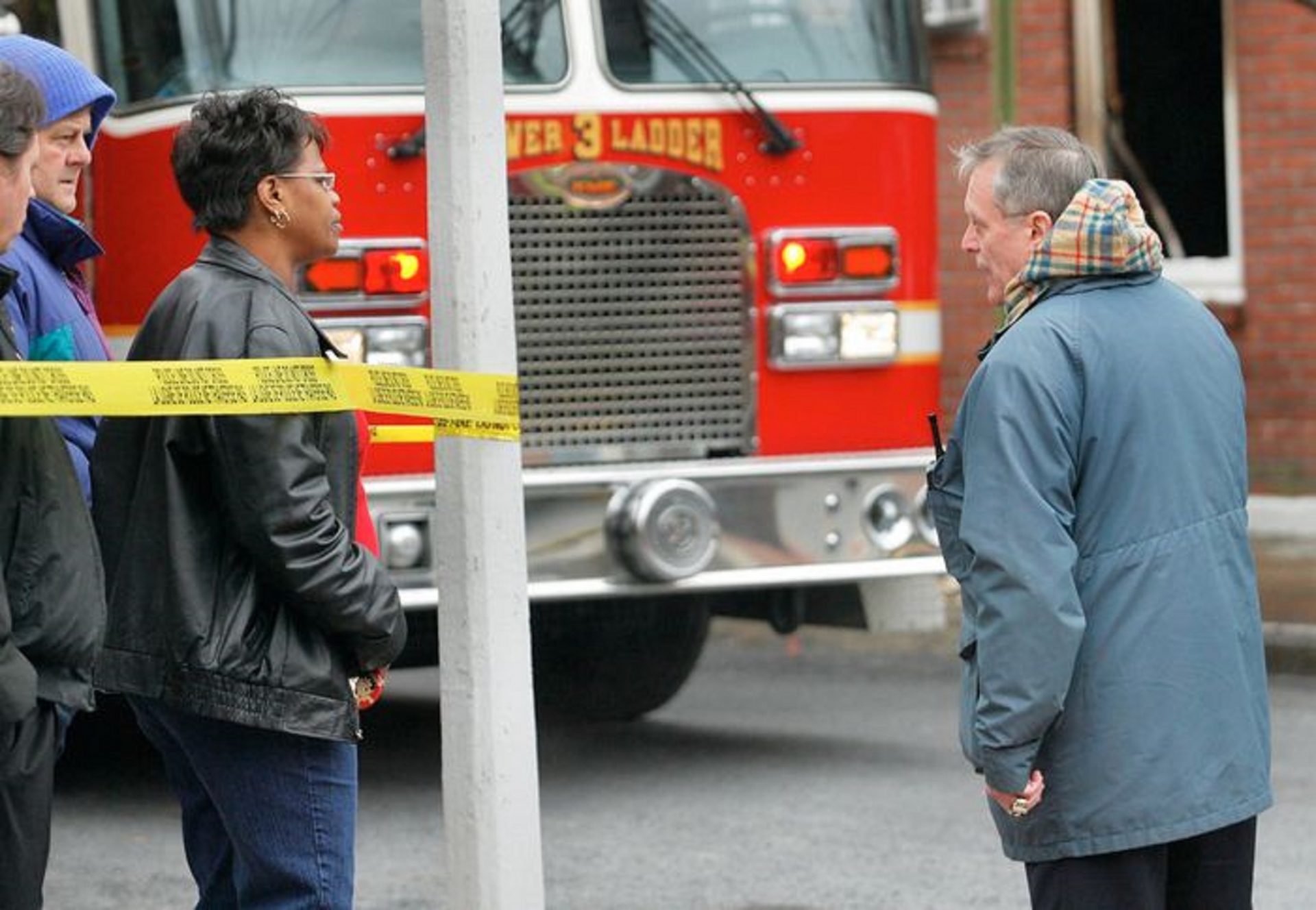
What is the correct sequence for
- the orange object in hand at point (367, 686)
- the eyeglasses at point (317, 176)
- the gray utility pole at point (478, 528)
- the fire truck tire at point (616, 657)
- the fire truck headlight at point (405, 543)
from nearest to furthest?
the orange object in hand at point (367, 686) → the eyeglasses at point (317, 176) → the gray utility pole at point (478, 528) → the fire truck headlight at point (405, 543) → the fire truck tire at point (616, 657)

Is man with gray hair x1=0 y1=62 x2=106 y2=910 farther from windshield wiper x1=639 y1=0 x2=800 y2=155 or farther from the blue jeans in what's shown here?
windshield wiper x1=639 y1=0 x2=800 y2=155

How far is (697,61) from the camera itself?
826cm

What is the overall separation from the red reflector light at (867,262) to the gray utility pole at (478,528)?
335 centimetres

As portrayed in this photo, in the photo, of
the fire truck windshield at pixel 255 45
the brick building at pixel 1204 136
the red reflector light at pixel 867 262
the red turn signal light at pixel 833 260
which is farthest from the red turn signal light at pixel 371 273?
the brick building at pixel 1204 136

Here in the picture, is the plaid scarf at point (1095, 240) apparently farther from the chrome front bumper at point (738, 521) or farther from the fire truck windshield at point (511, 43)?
the chrome front bumper at point (738, 521)

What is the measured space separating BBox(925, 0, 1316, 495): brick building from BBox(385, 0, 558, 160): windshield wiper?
5.73m

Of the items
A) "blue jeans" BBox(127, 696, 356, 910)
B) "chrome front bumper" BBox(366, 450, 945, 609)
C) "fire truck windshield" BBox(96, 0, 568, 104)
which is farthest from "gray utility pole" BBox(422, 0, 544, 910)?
"fire truck windshield" BBox(96, 0, 568, 104)

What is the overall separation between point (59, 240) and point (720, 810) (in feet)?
11.1

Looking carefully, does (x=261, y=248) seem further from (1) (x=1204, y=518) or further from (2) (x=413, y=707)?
(2) (x=413, y=707)

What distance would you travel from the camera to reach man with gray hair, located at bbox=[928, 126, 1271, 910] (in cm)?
384

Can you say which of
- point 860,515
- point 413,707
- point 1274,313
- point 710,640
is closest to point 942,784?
point 860,515

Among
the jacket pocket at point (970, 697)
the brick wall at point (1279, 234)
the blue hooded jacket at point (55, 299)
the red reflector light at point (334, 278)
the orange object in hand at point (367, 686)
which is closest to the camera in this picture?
the jacket pocket at point (970, 697)

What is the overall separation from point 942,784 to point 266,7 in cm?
300

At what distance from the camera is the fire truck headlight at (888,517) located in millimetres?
8250
